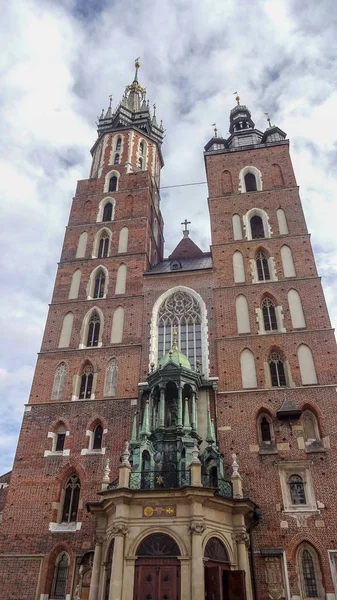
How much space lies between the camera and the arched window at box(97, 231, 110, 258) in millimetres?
27941

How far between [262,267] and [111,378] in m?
9.74

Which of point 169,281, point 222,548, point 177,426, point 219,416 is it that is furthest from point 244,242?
point 222,548

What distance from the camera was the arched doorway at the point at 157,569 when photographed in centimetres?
1403

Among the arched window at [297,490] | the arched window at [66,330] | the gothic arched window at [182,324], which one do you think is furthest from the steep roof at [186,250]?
the arched window at [297,490]

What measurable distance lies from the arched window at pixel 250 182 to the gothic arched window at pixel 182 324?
864 centimetres

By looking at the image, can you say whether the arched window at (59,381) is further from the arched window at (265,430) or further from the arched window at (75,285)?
the arched window at (265,430)

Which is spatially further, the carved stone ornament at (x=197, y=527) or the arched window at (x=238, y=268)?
the arched window at (x=238, y=268)

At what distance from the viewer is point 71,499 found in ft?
64.0

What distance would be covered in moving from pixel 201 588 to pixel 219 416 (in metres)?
7.42

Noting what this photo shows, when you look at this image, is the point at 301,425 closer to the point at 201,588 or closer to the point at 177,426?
the point at 177,426

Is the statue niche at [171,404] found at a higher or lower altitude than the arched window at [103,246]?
lower

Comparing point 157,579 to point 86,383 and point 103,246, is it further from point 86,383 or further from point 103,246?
point 103,246

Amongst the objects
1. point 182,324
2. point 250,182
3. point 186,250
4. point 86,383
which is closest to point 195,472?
point 86,383

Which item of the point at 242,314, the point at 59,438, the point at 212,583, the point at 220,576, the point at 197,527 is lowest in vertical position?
the point at 212,583
